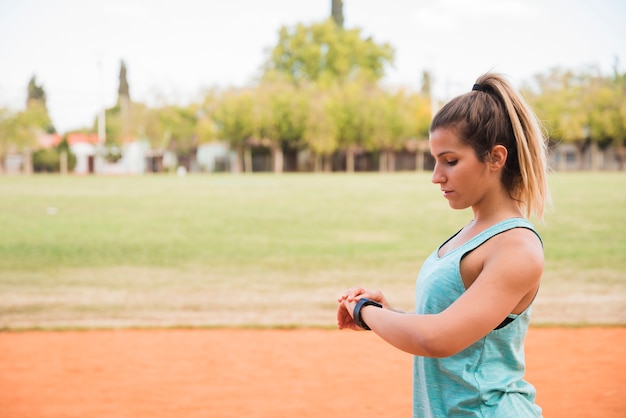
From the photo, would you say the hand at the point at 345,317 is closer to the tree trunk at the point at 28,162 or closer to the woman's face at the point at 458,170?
the woman's face at the point at 458,170

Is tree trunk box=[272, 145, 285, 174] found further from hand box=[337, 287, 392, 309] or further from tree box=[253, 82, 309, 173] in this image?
hand box=[337, 287, 392, 309]

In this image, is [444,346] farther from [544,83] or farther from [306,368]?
[544,83]

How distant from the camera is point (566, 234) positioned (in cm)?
1855

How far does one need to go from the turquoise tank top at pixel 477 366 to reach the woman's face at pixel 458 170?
0.37ft

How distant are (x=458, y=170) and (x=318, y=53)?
272 ft

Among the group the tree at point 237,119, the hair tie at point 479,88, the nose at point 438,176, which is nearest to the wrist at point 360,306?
the nose at point 438,176

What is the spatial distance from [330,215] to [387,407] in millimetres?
18457

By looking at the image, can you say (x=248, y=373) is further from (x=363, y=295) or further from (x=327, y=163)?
(x=327, y=163)

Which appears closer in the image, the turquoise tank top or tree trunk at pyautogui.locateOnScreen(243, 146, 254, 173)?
the turquoise tank top

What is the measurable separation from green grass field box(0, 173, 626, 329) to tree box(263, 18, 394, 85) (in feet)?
189

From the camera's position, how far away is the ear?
1.80 meters

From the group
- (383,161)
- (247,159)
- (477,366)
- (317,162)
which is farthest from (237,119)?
(477,366)

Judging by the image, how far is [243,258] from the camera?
1488cm

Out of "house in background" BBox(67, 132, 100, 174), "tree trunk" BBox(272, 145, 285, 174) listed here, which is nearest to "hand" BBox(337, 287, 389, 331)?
"tree trunk" BBox(272, 145, 285, 174)
